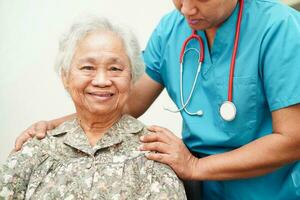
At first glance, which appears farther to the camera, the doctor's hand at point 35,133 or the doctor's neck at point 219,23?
the doctor's hand at point 35,133

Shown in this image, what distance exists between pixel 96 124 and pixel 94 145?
0.08 metres

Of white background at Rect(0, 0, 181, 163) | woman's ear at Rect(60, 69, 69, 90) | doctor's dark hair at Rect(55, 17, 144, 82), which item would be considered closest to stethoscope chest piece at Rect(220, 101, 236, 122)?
doctor's dark hair at Rect(55, 17, 144, 82)

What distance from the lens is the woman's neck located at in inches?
56.7

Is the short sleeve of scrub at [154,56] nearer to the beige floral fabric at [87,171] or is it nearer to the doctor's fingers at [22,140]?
the beige floral fabric at [87,171]

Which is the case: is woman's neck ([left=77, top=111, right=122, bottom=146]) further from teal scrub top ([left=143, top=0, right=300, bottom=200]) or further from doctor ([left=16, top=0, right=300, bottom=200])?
teal scrub top ([left=143, top=0, right=300, bottom=200])

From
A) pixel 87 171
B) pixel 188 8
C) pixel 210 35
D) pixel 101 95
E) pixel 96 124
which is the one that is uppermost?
pixel 188 8

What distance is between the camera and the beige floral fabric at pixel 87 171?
4.24 feet

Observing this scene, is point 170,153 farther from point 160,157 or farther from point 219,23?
point 219,23

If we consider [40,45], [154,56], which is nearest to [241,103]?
[154,56]

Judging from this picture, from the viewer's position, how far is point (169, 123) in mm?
2547

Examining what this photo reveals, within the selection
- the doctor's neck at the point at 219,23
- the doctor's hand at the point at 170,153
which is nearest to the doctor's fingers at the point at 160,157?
the doctor's hand at the point at 170,153

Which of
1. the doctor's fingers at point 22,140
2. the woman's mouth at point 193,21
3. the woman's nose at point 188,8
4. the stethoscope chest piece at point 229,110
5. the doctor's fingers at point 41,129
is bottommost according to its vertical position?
the doctor's fingers at point 22,140

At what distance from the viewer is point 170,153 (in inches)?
53.2

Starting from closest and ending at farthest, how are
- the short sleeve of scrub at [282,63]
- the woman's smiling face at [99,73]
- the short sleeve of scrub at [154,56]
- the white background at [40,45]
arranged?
the short sleeve of scrub at [282,63], the woman's smiling face at [99,73], the short sleeve of scrub at [154,56], the white background at [40,45]
